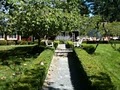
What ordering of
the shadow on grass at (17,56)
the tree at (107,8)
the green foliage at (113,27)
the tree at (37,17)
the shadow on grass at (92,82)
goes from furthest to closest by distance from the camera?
the green foliage at (113,27), the tree at (107,8), the tree at (37,17), the shadow on grass at (17,56), the shadow on grass at (92,82)

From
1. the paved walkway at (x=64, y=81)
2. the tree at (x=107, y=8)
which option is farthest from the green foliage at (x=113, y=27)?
the paved walkway at (x=64, y=81)

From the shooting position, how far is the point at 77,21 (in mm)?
25094

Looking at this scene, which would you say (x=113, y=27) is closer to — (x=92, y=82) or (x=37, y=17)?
(x=37, y=17)

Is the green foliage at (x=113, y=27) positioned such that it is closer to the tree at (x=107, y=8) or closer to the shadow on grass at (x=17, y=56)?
the tree at (x=107, y=8)

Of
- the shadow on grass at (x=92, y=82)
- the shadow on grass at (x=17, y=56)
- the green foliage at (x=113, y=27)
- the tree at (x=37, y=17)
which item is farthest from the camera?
the green foliage at (x=113, y=27)

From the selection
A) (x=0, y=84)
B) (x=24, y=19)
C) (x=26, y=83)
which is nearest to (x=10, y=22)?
(x=24, y=19)

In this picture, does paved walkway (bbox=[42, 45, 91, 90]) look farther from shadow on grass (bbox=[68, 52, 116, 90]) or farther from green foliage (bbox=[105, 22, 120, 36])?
green foliage (bbox=[105, 22, 120, 36])

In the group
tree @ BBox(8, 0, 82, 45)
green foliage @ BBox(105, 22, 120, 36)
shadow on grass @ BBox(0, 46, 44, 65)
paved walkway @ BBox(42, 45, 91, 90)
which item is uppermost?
tree @ BBox(8, 0, 82, 45)

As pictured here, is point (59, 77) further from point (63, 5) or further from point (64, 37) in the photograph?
point (64, 37)

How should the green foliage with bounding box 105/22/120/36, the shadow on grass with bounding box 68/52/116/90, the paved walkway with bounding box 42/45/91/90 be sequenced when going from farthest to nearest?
the green foliage with bounding box 105/22/120/36 < the paved walkway with bounding box 42/45/91/90 < the shadow on grass with bounding box 68/52/116/90

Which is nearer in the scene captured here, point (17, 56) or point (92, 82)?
point (92, 82)

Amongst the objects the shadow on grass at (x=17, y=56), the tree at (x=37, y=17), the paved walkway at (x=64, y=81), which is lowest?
the shadow on grass at (x=17, y=56)

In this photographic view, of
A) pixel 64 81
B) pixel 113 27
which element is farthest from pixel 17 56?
pixel 113 27

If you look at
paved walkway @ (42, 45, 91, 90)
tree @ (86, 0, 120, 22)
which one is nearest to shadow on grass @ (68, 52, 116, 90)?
paved walkway @ (42, 45, 91, 90)
